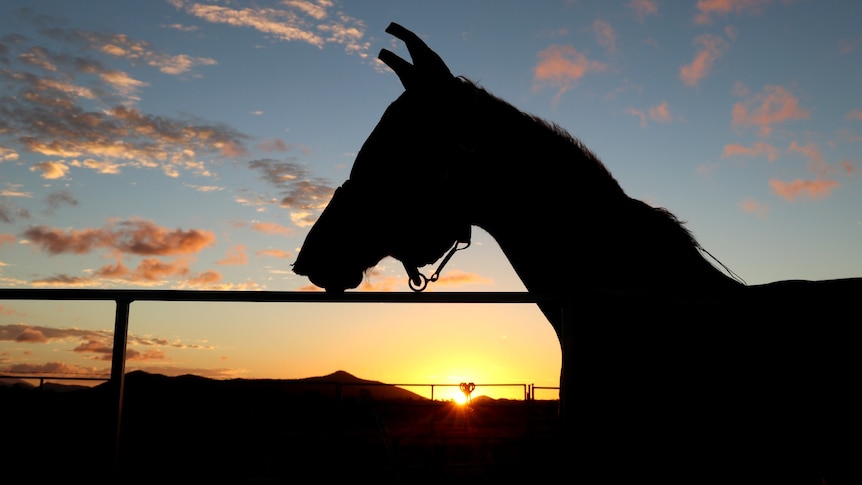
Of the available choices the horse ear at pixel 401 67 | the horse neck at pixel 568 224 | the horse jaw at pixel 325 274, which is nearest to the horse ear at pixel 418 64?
the horse ear at pixel 401 67

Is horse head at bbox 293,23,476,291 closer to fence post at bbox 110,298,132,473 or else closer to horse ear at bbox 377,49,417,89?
horse ear at bbox 377,49,417,89

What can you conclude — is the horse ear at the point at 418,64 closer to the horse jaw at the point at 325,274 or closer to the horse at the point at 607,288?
the horse at the point at 607,288

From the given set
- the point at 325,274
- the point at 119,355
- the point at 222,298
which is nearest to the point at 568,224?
the point at 325,274

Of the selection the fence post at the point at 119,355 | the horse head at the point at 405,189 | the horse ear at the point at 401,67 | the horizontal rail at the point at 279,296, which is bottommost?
the fence post at the point at 119,355

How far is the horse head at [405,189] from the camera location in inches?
116

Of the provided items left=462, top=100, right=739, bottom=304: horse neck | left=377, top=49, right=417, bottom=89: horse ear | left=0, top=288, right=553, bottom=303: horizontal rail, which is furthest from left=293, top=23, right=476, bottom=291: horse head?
left=0, top=288, right=553, bottom=303: horizontal rail

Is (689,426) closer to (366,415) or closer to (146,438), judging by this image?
(146,438)

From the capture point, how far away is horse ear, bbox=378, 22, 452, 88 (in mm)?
2986

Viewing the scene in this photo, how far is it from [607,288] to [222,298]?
5.91 feet

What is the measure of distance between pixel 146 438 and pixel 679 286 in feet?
43.1

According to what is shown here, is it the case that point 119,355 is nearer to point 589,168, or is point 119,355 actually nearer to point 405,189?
point 405,189

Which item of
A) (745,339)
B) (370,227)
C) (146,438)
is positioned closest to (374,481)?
(370,227)

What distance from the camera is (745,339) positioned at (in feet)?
6.75

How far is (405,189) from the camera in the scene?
3.00 m
